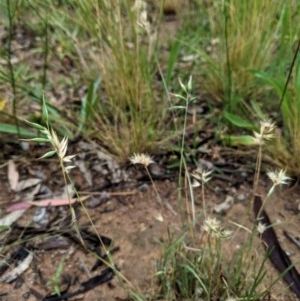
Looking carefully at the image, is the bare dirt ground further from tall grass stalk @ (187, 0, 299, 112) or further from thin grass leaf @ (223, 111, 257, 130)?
tall grass stalk @ (187, 0, 299, 112)

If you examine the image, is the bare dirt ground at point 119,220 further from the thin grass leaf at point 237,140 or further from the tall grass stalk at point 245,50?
the tall grass stalk at point 245,50

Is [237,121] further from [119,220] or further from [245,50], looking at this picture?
[119,220]

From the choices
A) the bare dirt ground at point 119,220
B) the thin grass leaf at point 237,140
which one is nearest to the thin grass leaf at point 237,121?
the thin grass leaf at point 237,140

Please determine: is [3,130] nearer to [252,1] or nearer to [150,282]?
[150,282]

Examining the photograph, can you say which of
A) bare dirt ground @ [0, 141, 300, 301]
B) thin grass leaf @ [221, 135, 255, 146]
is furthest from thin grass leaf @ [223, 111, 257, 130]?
bare dirt ground @ [0, 141, 300, 301]

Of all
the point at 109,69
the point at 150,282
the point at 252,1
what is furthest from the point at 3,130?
the point at 252,1

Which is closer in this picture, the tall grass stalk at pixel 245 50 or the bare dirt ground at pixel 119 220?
the bare dirt ground at pixel 119 220

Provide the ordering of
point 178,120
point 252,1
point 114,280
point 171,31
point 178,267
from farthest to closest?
point 171,31 → point 178,120 → point 252,1 → point 114,280 → point 178,267

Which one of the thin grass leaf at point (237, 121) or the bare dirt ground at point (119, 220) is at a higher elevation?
the thin grass leaf at point (237, 121)
